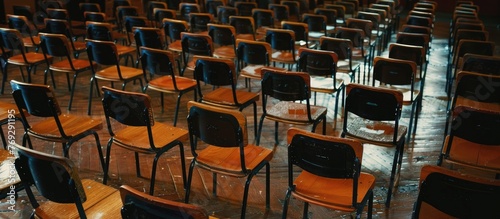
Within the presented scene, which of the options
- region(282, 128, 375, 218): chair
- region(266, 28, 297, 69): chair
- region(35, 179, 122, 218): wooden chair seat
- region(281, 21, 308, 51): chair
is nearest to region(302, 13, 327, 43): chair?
region(281, 21, 308, 51): chair

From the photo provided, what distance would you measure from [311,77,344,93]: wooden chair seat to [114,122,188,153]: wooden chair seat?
165cm

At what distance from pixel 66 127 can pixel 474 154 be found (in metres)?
3.14

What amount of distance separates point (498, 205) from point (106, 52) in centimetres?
409

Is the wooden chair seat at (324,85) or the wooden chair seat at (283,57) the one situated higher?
the wooden chair seat at (283,57)

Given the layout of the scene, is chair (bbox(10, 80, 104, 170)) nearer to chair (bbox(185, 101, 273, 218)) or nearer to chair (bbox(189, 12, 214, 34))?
chair (bbox(185, 101, 273, 218))

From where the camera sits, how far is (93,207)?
9.30ft

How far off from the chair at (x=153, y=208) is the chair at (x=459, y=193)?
1.17m

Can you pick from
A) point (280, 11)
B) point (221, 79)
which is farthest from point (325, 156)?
point (280, 11)

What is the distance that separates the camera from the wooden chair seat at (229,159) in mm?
3324

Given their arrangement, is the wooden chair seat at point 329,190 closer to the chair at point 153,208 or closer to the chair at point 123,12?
the chair at point 153,208

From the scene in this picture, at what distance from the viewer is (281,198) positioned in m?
3.84

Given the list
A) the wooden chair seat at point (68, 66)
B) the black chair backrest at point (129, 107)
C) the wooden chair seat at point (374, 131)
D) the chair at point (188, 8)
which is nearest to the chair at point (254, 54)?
the wooden chair seat at point (374, 131)

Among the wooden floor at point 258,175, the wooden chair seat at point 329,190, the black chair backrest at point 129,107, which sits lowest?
the wooden floor at point 258,175

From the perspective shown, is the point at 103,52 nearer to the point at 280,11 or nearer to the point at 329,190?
the point at 329,190
